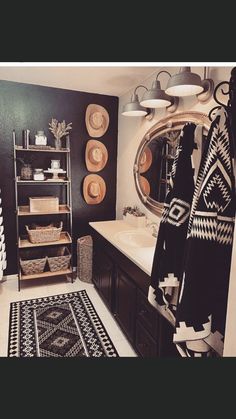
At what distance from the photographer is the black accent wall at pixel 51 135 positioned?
118 inches

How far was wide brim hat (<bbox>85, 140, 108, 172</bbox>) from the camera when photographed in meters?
3.35

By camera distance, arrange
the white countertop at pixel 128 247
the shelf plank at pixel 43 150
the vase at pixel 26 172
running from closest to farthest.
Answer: the white countertop at pixel 128 247 → the shelf plank at pixel 43 150 → the vase at pixel 26 172

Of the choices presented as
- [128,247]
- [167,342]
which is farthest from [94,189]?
[167,342]

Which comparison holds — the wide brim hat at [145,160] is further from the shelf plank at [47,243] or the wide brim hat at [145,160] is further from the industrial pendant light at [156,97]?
the shelf plank at [47,243]

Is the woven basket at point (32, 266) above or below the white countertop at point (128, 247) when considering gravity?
below

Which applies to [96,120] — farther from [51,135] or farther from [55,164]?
[55,164]

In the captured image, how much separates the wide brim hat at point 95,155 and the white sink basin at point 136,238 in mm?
1180

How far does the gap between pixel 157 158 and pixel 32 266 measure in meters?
1.93

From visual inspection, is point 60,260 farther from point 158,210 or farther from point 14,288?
point 158,210

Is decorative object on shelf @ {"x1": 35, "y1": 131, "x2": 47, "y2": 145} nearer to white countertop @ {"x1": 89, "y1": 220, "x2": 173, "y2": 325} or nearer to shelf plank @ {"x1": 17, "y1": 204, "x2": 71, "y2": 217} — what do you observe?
shelf plank @ {"x1": 17, "y1": 204, "x2": 71, "y2": 217}

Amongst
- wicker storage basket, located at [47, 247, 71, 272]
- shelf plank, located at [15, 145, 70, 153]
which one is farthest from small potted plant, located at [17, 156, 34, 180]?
wicker storage basket, located at [47, 247, 71, 272]

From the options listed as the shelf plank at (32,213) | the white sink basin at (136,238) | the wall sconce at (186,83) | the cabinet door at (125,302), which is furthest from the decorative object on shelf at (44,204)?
the wall sconce at (186,83)

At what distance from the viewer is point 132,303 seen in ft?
6.57

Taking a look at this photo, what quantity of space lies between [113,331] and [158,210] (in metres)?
1.19
